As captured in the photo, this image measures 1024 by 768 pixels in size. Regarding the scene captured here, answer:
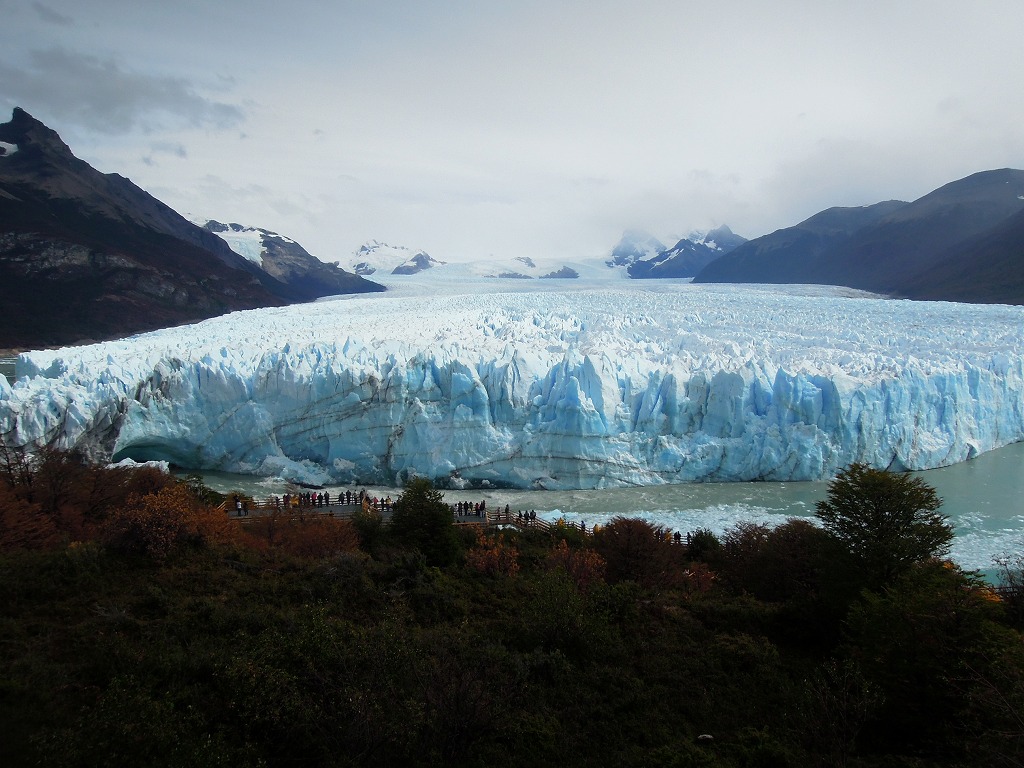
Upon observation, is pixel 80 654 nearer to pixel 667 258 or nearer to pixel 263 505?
pixel 263 505

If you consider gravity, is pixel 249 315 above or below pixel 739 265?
below

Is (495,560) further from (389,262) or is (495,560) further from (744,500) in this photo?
(389,262)

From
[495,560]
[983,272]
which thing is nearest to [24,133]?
[495,560]

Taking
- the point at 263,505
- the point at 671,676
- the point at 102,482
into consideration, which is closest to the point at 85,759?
the point at 671,676

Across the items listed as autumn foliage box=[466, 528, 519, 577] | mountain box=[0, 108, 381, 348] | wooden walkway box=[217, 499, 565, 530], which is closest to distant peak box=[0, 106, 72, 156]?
mountain box=[0, 108, 381, 348]

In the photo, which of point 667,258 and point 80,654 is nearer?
point 80,654

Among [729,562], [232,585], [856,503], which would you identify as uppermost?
[856,503]
